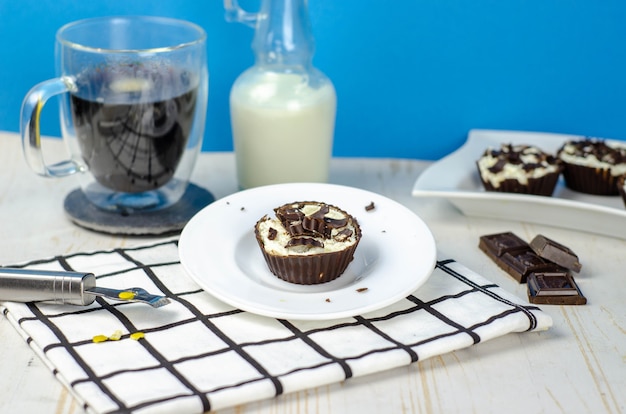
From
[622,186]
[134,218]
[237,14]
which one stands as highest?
[237,14]

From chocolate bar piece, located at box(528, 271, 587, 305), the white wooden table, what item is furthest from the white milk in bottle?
chocolate bar piece, located at box(528, 271, 587, 305)

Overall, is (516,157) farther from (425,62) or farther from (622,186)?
(425,62)

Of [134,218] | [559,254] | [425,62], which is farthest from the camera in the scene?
[425,62]

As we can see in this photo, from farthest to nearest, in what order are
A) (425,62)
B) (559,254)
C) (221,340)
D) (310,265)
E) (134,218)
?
(425,62) < (134,218) < (559,254) < (310,265) < (221,340)

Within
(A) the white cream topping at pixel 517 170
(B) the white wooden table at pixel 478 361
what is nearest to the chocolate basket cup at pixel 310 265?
(B) the white wooden table at pixel 478 361

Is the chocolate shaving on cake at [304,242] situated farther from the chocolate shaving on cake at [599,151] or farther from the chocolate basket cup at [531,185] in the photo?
the chocolate shaving on cake at [599,151]

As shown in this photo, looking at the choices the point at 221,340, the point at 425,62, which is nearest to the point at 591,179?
the point at 425,62

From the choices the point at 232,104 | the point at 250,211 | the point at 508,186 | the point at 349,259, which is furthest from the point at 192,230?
the point at 508,186
